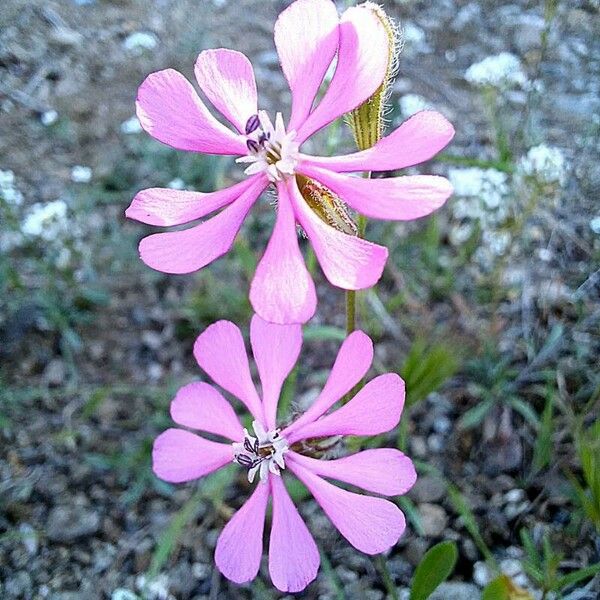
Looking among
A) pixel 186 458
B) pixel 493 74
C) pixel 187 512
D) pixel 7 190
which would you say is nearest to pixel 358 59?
pixel 186 458

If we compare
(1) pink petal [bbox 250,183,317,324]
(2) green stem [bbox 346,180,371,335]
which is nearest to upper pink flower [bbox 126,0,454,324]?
(1) pink petal [bbox 250,183,317,324]

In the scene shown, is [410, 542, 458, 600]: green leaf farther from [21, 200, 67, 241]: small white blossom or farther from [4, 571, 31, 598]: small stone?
[21, 200, 67, 241]: small white blossom

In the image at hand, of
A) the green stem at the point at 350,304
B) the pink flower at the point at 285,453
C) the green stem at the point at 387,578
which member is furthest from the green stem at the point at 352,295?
the green stem at the point at 387,578

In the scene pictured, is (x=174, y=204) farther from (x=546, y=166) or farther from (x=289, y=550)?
(x=546, y=166)

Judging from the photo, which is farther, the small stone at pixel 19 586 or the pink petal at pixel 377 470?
the small stone at pixel 19 586

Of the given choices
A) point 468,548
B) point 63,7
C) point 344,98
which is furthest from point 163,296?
point 63,7

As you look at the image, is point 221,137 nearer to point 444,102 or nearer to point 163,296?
point 163,296

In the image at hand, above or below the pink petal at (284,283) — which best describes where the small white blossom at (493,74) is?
below

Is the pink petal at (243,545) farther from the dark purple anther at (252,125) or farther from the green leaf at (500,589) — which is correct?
the dark purple anther at (252,125)
